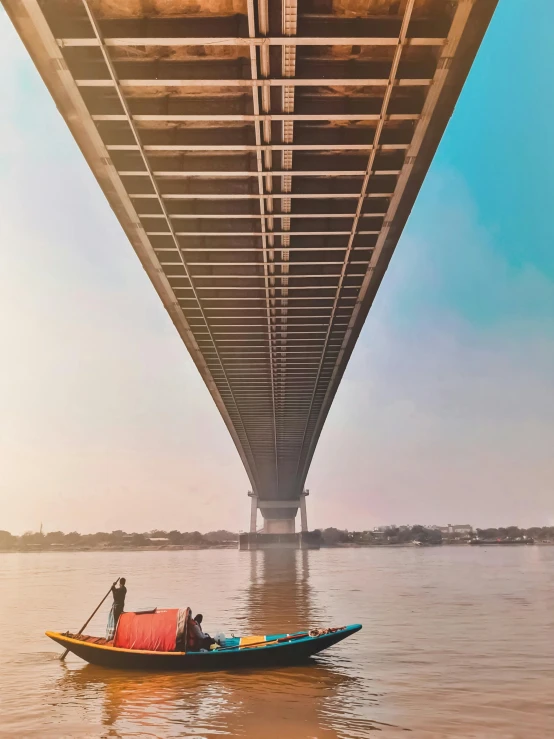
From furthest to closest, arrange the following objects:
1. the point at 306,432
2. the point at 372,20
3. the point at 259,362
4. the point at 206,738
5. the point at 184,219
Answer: the point at 306,432
the point at 259,362
the point at 184,219
the point at 372,20
the point at 206,738

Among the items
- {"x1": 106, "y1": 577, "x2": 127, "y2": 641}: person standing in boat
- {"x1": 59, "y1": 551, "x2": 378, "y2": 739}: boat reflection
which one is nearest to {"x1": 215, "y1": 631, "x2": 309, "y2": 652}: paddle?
{"x1": 59, "y1": 551, "x2": 378, "y2": 739}: boat reflection

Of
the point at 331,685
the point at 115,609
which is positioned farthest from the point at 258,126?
the point at 115,609

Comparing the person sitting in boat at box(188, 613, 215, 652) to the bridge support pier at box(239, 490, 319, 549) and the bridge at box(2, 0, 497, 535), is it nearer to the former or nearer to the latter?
the bridge at box(2, 0, 497, 535)

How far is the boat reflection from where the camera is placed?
969 centimetres

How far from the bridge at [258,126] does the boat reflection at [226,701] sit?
35.9 ft

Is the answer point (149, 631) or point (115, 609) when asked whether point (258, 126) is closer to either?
point (149, 631)

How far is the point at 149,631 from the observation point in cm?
1364

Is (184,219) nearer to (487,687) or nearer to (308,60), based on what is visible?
(308,60)

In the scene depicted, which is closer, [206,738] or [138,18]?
[206,738]

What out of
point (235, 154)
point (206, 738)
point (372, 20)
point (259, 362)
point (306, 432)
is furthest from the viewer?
point (306, 432)

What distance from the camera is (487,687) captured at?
40.0 feet

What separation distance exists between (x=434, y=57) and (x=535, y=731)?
38.2 feet

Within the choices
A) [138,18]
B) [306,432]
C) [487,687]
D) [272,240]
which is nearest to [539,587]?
[306,432]

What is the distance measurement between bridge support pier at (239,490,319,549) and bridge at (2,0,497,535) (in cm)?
6751
